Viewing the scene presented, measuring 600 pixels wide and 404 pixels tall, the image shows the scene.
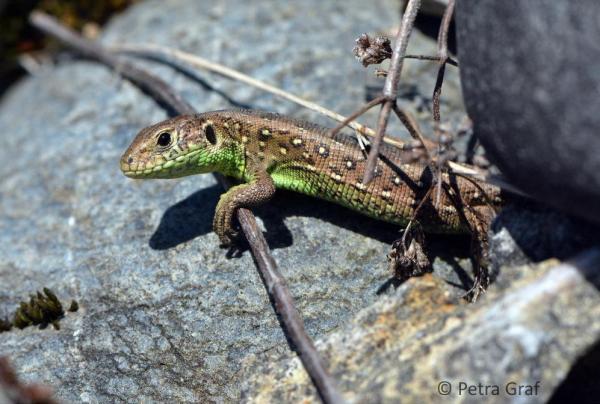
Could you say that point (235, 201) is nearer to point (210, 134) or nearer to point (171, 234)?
point (210, 134)

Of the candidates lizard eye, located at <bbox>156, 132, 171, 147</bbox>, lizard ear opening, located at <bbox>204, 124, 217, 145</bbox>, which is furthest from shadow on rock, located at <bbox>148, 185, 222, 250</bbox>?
lizard eye, located at <bbox>156, 132, 171, 147</bbox>

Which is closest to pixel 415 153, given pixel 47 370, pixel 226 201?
A: pixel 226 201

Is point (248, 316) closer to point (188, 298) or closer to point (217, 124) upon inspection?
point (188, 298)

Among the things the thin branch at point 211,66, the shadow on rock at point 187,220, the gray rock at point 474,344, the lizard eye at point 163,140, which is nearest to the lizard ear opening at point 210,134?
the lizard eye at point 163,140

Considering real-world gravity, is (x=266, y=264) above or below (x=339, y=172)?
below

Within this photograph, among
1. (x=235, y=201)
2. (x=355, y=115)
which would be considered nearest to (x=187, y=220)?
(x=235, y=201)

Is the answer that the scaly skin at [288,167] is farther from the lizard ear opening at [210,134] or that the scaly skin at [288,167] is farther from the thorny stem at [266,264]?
the thorny stem at [266,264]
